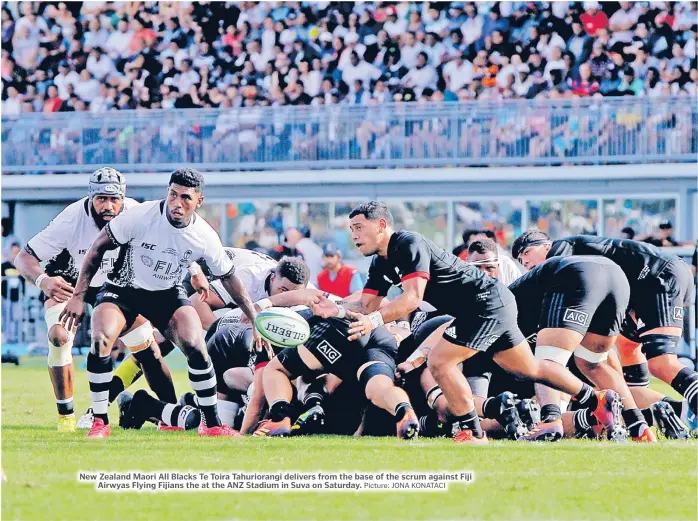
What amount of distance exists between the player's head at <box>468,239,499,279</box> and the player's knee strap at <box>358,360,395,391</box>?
1.24 metres

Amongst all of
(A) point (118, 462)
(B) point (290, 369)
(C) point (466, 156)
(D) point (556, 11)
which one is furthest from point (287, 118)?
(A) point (118, 462)

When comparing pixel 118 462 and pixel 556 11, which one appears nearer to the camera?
pixel 118 462

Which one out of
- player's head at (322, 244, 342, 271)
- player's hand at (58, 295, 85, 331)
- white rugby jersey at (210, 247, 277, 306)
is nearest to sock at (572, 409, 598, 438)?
white rugby jersey at (210, 247, 277, 306)

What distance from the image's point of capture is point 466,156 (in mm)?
20047

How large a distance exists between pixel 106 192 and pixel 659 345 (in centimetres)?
428

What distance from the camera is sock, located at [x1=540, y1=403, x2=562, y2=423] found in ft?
28.5

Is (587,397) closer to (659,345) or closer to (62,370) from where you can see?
(659,345)

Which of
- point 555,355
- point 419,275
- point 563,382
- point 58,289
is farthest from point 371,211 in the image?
point 58,289

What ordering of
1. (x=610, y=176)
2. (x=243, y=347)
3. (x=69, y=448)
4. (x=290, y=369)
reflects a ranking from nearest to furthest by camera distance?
(x=69, y=448) → (x=290, y=369) → (x=243, y=347) → (x=610, y=176)

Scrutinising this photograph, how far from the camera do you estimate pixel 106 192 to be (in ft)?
30.8

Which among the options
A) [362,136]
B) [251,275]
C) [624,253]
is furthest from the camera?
[362,136]

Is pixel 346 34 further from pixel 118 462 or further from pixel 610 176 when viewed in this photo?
pixel 118 462

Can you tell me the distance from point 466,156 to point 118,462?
43.8 feet

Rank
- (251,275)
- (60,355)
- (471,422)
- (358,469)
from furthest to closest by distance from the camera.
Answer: (251,275)
(60,355)
(471,422)
(358,469)
